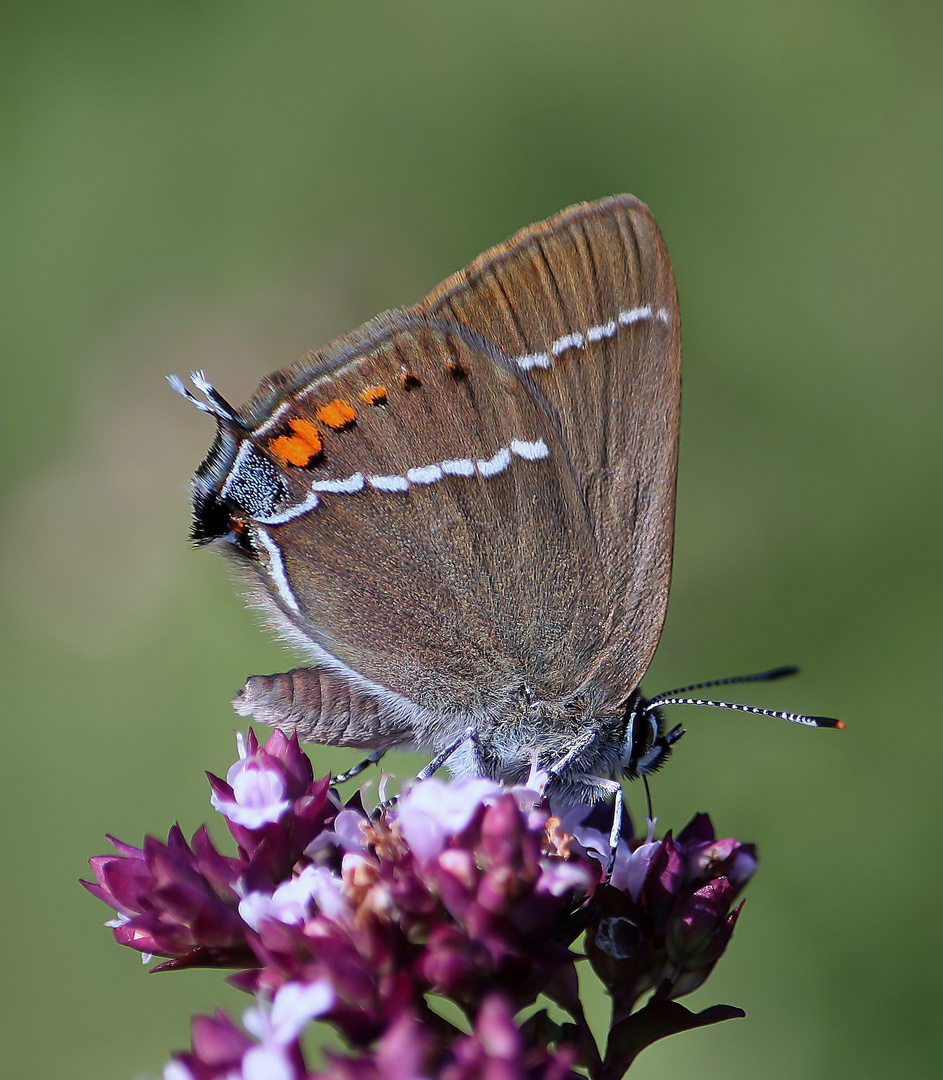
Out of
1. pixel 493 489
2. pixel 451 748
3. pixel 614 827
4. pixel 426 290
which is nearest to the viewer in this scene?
pixel 614 827

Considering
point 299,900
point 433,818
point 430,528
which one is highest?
point 430,528

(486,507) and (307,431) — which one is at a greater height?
(307,431)

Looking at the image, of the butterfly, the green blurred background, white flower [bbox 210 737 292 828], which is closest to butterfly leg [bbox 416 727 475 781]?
the butterfly

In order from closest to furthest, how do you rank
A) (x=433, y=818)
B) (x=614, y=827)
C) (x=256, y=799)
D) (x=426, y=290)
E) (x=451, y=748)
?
1. (x=433, y=818)
2. (x=256, y=799)
3. (x=614, y=827)
4. (x=451, y=748)
5. (x=426, y=290)

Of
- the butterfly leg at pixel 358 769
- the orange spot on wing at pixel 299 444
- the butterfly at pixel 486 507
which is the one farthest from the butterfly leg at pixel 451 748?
the orange spot on wing at pixel 299 444

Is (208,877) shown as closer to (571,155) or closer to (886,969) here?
(886,969)

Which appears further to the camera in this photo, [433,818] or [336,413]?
[336,413]

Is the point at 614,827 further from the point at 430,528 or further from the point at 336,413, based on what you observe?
the point at 336,413

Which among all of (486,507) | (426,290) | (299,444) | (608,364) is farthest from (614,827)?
(426,290)
